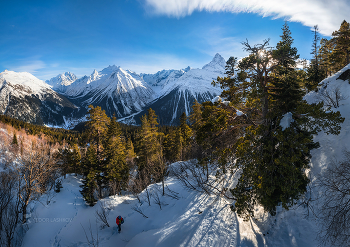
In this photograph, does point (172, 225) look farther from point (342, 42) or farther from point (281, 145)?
point (342, 42)

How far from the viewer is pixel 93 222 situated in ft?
56.7

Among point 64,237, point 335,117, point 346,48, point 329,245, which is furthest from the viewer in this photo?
point 346,48

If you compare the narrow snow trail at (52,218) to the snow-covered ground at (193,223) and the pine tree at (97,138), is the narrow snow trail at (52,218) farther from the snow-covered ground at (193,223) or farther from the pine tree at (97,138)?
the pine tree at (97,138)

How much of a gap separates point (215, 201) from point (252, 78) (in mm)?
10658

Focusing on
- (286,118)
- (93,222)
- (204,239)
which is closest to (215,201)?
(204,239)

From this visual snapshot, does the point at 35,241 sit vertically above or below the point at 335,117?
below

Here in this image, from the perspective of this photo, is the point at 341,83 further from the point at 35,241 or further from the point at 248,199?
the point at 35,241

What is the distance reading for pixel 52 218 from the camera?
20.7 metres

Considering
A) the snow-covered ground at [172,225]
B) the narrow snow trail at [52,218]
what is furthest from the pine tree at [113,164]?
the narrow snow trail at [52,218]

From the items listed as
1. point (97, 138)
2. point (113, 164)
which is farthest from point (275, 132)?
point (97, 138)

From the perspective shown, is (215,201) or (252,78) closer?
(252,78)

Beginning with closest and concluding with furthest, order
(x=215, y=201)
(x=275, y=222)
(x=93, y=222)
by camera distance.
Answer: (x=275, y=222) → (x=215, y=201) → (x=93, y=222)

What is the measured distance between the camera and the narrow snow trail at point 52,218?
16500mm

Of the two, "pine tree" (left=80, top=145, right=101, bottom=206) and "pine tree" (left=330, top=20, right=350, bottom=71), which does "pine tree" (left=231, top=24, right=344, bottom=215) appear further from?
"pine tree" (left=330, top=20, right=350, bottom=71)
